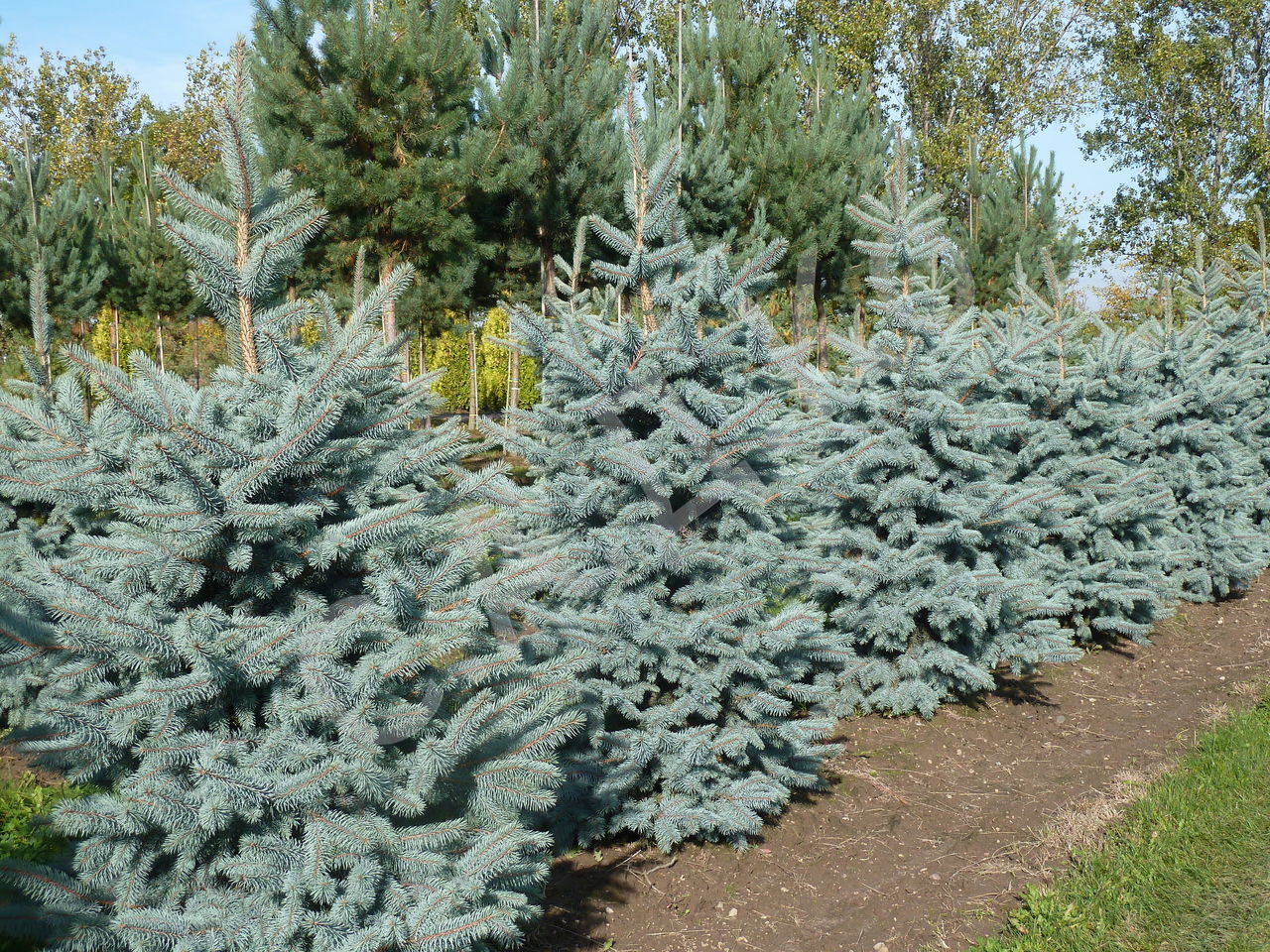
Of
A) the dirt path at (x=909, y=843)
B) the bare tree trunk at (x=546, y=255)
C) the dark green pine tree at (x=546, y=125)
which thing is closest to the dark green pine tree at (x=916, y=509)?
the dirt path at (x=909, y=843)

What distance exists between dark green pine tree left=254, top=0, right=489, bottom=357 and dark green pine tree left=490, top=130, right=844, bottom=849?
5.21 m

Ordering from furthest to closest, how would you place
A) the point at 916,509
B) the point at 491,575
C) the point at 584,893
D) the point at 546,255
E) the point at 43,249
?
the point at 546,255 → the point at 43,249 → the point at 916,509 → the point at 584,893 → the point at 491,575

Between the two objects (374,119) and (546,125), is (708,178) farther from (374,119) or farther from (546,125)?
(374,119)

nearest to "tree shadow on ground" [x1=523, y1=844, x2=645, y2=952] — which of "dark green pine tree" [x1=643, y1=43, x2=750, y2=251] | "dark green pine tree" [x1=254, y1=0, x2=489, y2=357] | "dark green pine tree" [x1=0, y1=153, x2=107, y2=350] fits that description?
"dark green pine tree" [x1=254, y1=0, x2=489, y2=357]

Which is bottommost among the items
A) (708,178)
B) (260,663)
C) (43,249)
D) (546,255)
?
(260,663)

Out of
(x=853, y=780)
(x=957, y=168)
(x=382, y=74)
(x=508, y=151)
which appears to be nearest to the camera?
(x=853, y=780)

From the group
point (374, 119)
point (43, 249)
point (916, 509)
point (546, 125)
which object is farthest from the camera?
point (43, 249)

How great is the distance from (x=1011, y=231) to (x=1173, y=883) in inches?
522

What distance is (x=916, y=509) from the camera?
5.30 metres

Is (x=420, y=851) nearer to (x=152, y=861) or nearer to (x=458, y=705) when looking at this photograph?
(x=458, y=705)

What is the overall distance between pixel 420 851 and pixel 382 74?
28.1ft

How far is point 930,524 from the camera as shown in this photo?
5.14 meters

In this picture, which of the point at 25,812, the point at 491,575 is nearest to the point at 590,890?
the point at 491,575

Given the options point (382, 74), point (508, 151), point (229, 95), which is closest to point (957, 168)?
point (508, 151)
